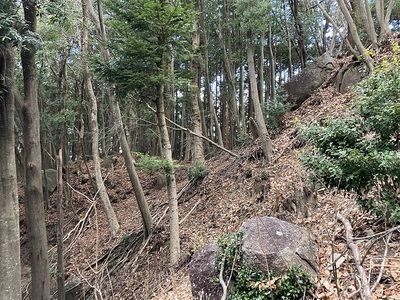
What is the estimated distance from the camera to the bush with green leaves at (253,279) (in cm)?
418

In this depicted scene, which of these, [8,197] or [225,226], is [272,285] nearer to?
[225,226]

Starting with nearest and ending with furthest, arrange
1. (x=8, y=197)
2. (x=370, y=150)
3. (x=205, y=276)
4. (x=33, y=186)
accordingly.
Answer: (x=370, y=150) → (x=205, y=276) → (x=8, y=197) → (x=33, y=186)

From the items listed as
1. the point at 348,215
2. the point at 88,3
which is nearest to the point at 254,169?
the point at 348,215

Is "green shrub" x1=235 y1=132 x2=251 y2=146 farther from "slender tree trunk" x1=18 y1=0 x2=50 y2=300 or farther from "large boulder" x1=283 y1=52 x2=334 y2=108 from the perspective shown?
"slender tree trunk" x1=18 y1=0 x2=50 y2=300

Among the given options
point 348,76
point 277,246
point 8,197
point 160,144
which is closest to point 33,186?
point 8,197

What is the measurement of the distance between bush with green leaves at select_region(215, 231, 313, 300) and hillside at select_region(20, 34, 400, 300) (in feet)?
0.90

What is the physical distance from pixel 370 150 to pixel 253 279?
235 centimetres

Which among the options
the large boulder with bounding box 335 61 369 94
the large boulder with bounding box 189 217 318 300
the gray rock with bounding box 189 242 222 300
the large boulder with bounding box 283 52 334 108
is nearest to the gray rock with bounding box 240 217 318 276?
the large boulder with bounding box 189 217 318 300

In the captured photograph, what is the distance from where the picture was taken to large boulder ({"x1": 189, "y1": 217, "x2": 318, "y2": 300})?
174 inches

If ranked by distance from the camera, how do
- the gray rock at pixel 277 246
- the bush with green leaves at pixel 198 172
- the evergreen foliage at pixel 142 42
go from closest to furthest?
1. the gray rock at pixel 277 246
2. the evergreen foliage at pixel 142 42
3. the bush with green leaves at pixel 198 172

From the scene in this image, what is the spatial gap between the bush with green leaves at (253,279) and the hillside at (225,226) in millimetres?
273

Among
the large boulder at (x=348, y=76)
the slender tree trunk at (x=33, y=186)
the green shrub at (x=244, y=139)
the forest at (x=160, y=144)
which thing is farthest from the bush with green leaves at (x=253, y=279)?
the green shrub at (x=244, y=139)

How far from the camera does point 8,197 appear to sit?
6055 mm

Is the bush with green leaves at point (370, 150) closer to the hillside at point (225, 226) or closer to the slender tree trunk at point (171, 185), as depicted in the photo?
the hillside at point (225, 226)
